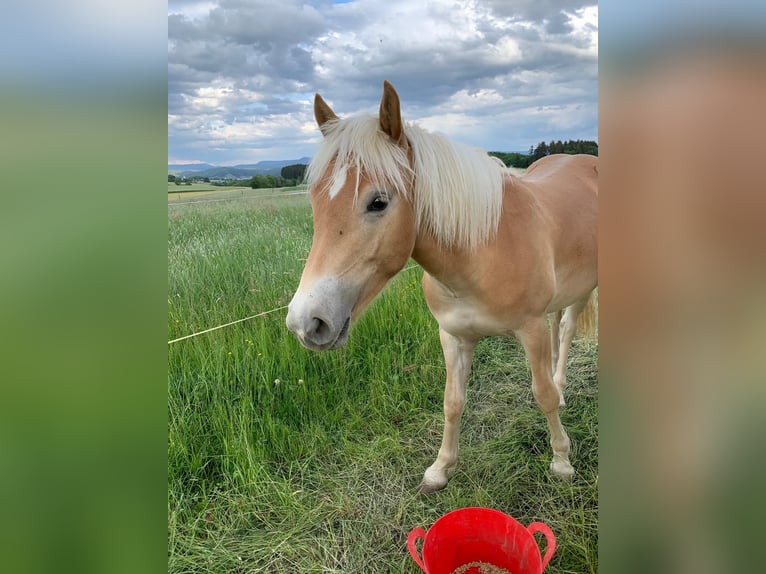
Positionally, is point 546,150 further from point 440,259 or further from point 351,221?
point 351,221

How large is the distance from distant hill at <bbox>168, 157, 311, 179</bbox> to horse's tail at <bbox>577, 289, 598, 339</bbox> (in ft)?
6.02

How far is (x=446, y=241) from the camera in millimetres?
1605

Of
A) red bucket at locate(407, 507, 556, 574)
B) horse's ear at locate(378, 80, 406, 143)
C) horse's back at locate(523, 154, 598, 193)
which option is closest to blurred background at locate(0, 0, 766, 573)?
horse's ear at locate(378, 80, 406, 143)

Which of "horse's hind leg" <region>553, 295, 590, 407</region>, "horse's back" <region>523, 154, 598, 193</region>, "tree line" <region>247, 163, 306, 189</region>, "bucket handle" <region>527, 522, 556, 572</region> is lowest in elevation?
"bucket handle" <region>527, 522, 556, 572</region>

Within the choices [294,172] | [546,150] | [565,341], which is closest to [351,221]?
[294,172]

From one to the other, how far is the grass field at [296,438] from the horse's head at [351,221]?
737 millimetres

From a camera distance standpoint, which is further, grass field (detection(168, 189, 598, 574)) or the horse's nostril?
grass field (detection(168, 189, 598, 574))

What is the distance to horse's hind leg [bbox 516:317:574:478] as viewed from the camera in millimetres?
1852

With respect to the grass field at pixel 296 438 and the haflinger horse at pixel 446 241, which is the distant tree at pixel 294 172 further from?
the haflinger horse at pixel 446 241

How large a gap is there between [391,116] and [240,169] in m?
0.81
